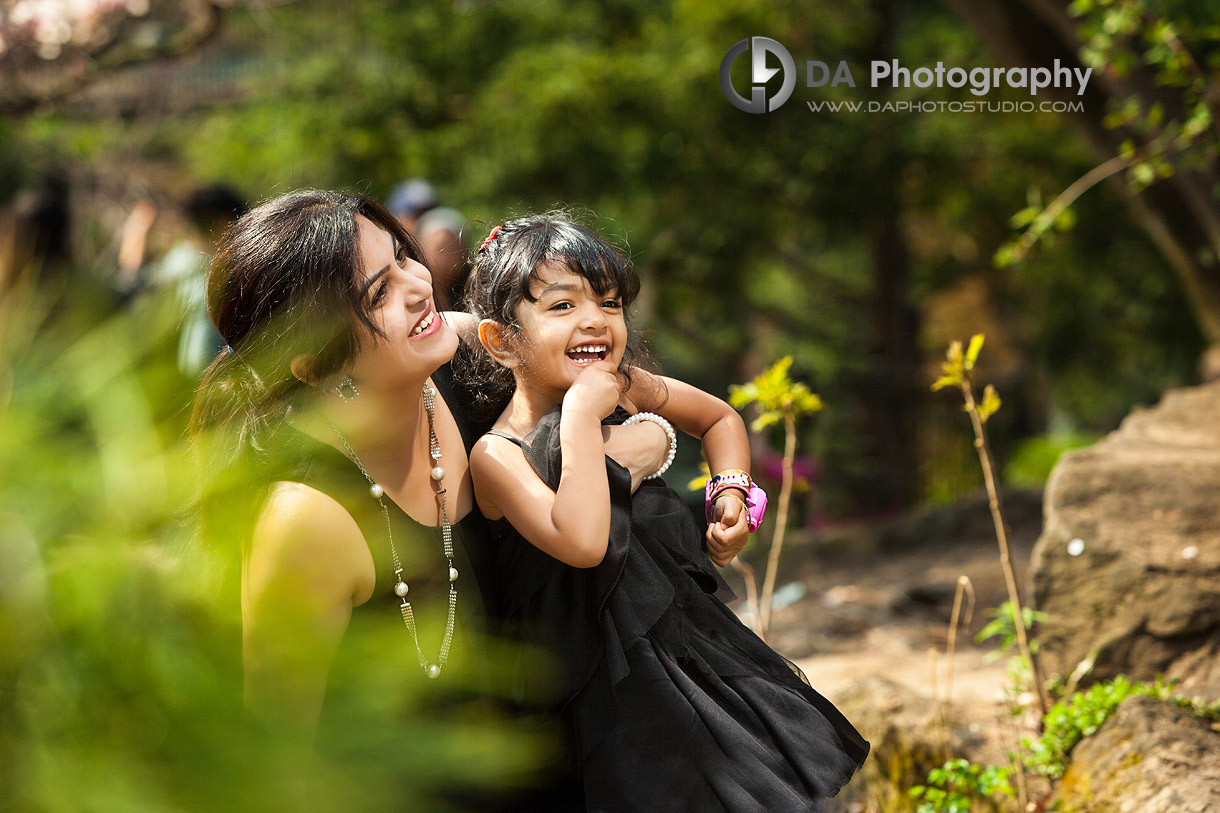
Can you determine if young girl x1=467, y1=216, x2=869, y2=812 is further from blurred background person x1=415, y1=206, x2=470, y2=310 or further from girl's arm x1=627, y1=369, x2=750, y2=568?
blurred background person x1=415, y1=206, x2=470, y2=310

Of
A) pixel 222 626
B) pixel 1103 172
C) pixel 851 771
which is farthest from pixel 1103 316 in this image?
pixel 222 626

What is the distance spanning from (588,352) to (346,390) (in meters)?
0.39

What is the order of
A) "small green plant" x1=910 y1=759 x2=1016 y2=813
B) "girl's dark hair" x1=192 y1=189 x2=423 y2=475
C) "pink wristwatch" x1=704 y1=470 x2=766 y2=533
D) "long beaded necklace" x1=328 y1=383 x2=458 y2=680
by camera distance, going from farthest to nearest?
"small green plant" x1=910 y1=759 x2=1016 y2=813 → "pink wristwatch" x1=704 y1=470 x2=766 y2=533 → "long beaded necklace" x1=328 y1=383 x2=458 y2=680 → "girl's dark hair" x1=192 y1=189 x2=423 y2=475

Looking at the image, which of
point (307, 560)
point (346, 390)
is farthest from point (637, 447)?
point (307, 560)

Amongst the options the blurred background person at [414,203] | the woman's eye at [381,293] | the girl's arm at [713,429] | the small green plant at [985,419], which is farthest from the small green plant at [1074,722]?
the blurred background person at [414,203]

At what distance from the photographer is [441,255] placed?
3.05 metres

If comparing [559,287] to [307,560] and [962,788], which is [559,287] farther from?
[962,788]

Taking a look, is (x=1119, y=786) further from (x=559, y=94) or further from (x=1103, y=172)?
(x=559, y=94)

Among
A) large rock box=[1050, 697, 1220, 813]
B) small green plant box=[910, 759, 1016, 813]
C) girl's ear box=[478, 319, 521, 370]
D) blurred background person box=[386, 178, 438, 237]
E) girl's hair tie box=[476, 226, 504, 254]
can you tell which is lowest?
small green plant box=[910, 759, 1016, 813]

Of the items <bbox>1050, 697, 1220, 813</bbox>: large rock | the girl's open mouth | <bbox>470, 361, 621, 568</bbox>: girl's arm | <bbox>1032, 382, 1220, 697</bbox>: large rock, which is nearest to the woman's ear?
<bbox>470, 361, 621, 568</bbox>: girl's arm

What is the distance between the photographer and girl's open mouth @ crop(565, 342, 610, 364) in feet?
5.61

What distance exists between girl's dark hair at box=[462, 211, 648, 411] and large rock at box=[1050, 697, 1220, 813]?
4.73 ft

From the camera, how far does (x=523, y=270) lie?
5.62 ft

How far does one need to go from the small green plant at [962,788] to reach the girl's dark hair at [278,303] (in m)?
1.73
